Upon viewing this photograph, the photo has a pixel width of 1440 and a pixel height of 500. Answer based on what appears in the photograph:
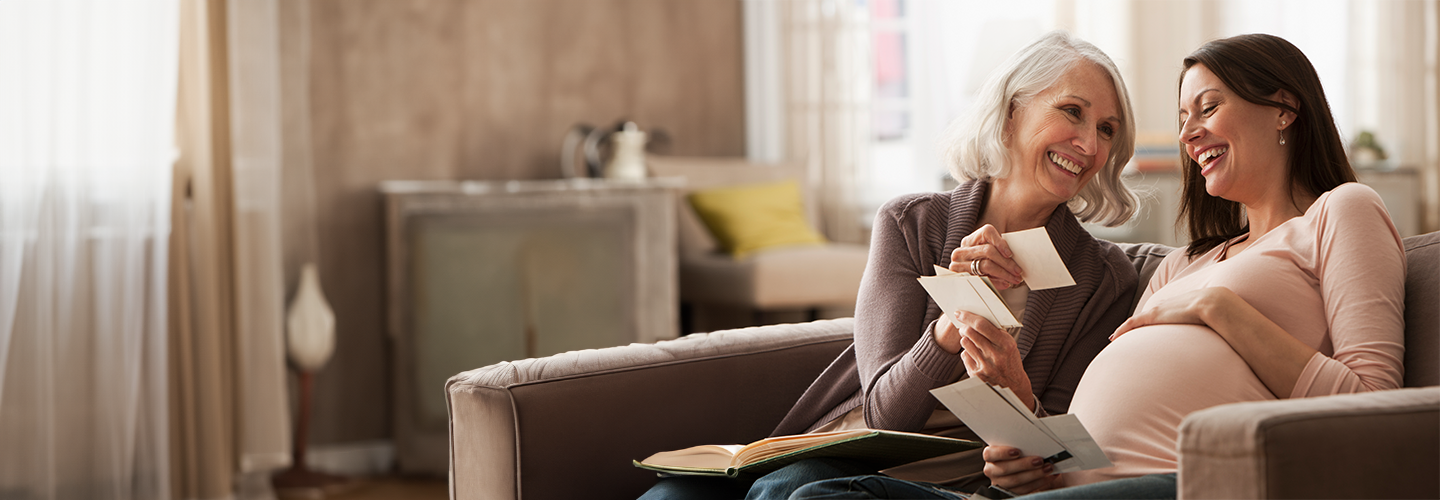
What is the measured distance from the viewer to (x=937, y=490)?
1322mm

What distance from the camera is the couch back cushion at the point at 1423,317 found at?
1.28 m

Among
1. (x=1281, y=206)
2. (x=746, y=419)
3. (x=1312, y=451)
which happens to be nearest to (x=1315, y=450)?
(x=1312, y=451)

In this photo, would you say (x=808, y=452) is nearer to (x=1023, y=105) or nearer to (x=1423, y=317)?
(x=1023, y=105)

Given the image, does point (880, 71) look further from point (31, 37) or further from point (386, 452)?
point (31, 37)

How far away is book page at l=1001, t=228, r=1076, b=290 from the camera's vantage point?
1.21 meters

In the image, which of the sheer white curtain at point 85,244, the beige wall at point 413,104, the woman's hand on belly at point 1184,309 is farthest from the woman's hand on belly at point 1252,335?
the beige wall at point 413,104

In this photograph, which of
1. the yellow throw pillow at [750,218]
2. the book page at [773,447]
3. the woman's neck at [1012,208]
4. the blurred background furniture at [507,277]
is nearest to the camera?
the book page at [773,447]

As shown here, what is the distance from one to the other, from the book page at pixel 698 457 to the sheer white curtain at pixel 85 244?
6.48 feet

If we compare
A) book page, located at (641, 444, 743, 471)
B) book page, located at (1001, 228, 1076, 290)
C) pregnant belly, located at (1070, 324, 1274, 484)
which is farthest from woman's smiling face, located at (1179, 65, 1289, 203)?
book page, located at (641, 444, 743, 471)

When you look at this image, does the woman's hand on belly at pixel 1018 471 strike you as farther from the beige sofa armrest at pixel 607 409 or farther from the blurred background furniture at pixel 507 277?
the blurred background furniture at pixel 507 277

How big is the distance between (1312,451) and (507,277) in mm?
2691

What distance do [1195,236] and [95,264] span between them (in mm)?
2690

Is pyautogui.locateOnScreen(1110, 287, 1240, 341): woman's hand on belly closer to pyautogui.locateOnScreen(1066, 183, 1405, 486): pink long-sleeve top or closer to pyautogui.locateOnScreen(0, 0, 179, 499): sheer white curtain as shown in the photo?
pyautogui.locateOnScreen(1066, 183, 1405, 486): pink long-sleeve top

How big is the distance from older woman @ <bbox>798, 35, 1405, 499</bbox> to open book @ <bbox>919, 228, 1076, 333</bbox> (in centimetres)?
20
